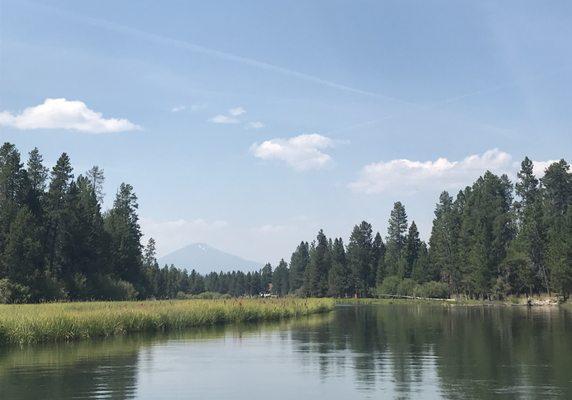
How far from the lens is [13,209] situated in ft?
354

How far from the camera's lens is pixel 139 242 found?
167m

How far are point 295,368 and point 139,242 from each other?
14060 cm

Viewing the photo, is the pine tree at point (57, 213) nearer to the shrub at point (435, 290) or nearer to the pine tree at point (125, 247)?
the pine tree at point (125, 247)

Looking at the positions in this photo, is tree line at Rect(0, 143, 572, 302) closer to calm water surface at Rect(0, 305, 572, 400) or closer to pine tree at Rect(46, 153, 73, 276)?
pine tree at Rect(46, 153, 73, 276)

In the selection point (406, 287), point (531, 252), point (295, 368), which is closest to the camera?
point (295, 368)

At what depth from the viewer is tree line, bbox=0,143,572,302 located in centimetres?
10519

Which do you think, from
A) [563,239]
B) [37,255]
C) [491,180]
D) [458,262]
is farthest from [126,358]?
[491,180]

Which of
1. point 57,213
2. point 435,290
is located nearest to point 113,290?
point 57,213

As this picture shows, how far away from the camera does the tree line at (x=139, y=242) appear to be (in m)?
105

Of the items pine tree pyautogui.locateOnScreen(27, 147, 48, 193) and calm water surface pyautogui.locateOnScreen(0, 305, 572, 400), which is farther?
pine tree pyautogui.locateOnScreen(27, 147, 48, 193)

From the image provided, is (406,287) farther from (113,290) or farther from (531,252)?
(113,290)

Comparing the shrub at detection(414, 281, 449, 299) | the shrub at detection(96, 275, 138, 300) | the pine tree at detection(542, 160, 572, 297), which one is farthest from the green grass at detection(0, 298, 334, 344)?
the shrub at detection(414, 281, 449, 299)

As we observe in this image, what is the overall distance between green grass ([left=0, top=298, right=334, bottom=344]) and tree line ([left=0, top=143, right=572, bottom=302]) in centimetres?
3898

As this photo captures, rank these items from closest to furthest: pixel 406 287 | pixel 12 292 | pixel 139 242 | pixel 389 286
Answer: pixel 12 292, pixel 139 242, pixel 406 287, pixel 389 286
